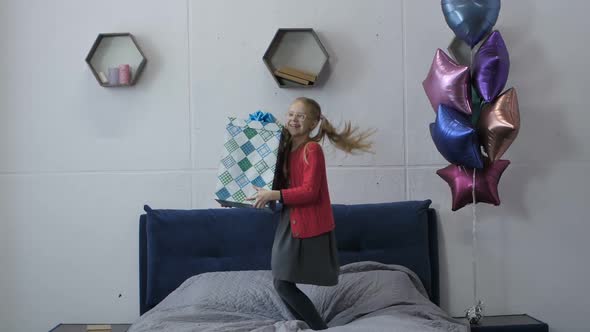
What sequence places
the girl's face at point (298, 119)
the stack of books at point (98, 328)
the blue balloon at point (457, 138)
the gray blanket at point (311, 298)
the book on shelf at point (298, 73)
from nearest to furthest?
the gray blanket at point (311, 298) → the girl's face at point (298, 119) → the blue balloon at point (457, 138) → the stack of books at point (98, 328) → the book on shelf at point (298, 73)

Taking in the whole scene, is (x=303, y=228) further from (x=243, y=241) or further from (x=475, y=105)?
(x=475, y=105)

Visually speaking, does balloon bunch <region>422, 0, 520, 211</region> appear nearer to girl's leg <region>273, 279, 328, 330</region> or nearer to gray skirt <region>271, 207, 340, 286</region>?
gray skirt <region>271, 207, 340, 286</region>

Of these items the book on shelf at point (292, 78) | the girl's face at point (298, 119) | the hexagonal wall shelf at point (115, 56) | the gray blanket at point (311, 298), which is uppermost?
the hexagonal wall shelf at point (115, 56)

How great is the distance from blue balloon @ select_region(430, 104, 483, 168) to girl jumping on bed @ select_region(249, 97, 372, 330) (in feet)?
1.97

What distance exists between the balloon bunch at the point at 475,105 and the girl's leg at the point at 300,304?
2.97 ft

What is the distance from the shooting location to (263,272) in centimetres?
248

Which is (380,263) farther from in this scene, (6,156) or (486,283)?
(6,156)

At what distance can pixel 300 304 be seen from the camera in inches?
80.8

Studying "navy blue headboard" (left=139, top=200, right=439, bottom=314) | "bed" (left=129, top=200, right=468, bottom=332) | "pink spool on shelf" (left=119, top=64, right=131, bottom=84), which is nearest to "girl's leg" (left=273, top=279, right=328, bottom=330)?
"bed" (left=129, top=200, right=468, bottom=332)

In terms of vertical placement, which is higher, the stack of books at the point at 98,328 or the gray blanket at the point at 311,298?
the gray blanket at the point at 311,298

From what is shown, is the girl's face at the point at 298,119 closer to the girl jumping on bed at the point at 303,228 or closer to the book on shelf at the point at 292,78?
the girl jumping on bed at the point at 303,228

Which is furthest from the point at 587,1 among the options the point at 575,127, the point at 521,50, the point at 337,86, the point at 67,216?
the point at 67,216

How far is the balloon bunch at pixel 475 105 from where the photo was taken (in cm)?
238

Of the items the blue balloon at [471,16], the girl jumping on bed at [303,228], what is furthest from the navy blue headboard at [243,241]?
the blue balloon at [471,16]
